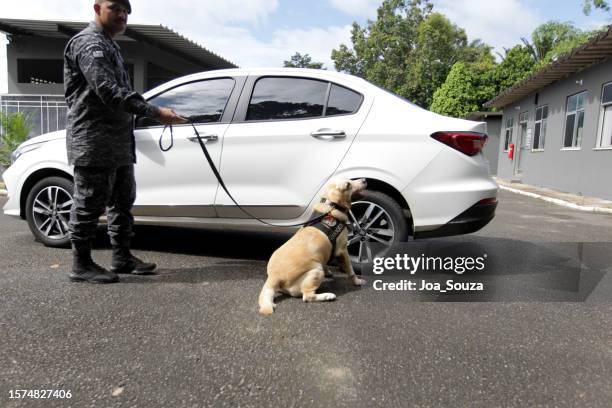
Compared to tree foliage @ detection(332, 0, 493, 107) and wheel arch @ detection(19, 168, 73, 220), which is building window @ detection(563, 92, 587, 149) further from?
tree foliage @ detection(332, 0, 493, 107)

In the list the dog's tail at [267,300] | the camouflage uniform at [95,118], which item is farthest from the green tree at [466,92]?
the dog's tail at [267,300]

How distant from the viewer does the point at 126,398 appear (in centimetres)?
184

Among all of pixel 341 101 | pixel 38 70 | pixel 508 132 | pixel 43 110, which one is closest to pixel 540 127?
pixel 508 132

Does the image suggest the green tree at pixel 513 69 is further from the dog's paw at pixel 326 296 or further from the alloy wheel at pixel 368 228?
the dog's paw at pixel 326 296

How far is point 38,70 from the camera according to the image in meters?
20.1

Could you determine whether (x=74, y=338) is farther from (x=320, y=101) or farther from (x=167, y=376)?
(x=320, y=101)

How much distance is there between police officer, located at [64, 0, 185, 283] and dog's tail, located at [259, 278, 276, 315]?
1308 mm

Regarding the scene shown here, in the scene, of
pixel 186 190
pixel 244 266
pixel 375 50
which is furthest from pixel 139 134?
pixel 375 50

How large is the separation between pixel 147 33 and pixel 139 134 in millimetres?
14341

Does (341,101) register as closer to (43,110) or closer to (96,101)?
(96,101)

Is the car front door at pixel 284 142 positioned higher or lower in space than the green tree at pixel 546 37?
lower

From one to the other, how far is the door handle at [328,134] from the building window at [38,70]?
20.2 meters

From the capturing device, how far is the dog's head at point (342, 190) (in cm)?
322

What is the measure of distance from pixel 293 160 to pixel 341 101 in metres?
0.66
